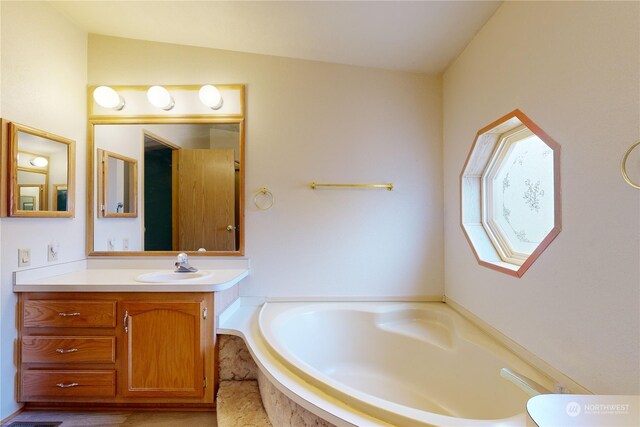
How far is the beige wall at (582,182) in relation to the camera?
2.77 ft

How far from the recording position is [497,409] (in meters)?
1.26

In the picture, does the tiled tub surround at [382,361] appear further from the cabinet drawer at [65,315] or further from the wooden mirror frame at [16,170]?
the wooden mirror frame at [16,170]

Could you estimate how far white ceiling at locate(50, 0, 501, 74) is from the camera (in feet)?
4.98

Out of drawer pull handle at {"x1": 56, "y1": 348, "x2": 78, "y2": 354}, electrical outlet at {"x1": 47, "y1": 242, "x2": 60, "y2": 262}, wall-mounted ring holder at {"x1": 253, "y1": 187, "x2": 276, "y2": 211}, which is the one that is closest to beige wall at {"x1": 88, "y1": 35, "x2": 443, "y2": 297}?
wall-mounted ring holder at {"x1": 253, "y1": 187, "x2": 276, "y2": 211}

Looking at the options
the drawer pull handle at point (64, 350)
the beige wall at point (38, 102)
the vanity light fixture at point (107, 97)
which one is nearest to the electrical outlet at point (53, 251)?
the beige wall at point (38, 102)

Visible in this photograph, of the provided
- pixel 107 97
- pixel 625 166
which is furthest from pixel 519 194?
pixel 107 97

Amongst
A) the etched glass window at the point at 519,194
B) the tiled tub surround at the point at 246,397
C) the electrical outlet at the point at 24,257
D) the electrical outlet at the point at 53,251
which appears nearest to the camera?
the tiled tub surround at the point at 246,397

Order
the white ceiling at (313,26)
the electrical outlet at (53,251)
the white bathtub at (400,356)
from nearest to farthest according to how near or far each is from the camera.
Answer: the white bathtub at (400,356), the white ceiling at (313,26), the electrical outlet at (53,251)

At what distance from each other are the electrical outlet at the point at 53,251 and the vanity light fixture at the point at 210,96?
1.44m

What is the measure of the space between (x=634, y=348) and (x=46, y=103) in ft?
10.5

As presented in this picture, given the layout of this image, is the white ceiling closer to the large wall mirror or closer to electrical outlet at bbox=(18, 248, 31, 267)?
the large wall mirror

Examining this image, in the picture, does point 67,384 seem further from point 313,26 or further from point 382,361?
point 313,26

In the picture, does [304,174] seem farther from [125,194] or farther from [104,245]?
[104,245]

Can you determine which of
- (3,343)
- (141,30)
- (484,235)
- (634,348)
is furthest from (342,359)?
(141,30)
